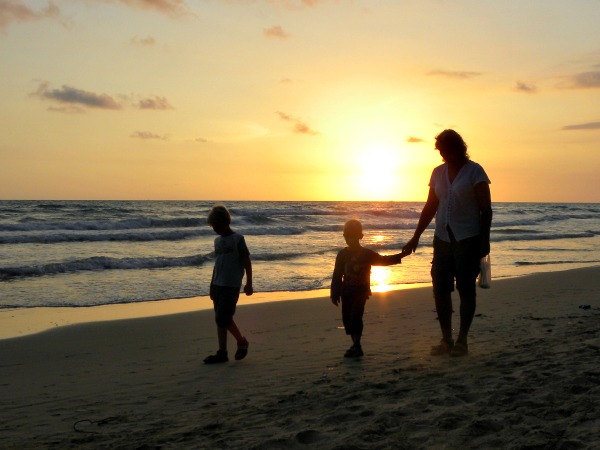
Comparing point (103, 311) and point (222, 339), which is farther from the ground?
point (222, 339)

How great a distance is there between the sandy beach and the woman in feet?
1.33

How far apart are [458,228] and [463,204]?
0.67 ft

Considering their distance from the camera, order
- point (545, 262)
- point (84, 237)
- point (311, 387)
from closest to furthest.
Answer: point (311, 387) < point (545, 262) < point (84, 237)

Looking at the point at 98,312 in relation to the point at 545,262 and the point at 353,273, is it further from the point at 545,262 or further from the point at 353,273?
the point at 545,262

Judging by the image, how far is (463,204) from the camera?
5352mm

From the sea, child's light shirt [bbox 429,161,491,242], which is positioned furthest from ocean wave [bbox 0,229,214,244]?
A: child's light shirt [bbox 429,161,491,242]

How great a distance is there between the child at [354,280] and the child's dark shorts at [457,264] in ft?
1.90

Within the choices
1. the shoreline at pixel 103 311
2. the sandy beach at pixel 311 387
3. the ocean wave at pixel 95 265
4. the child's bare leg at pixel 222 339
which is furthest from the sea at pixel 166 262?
the child's bare leg at pixel 222 339

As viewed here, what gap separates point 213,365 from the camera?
5961mm

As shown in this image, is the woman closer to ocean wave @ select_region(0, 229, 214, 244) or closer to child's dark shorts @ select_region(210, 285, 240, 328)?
child's dark shorts @ select_region(210, 285, 240, 328)

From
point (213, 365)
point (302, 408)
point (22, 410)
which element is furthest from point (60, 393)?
point (302, 408)

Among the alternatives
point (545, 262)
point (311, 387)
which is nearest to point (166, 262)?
point (545, 262)

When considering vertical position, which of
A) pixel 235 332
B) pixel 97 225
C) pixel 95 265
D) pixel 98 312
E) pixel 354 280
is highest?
pixel 354 280

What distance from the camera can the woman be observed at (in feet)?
17.4
